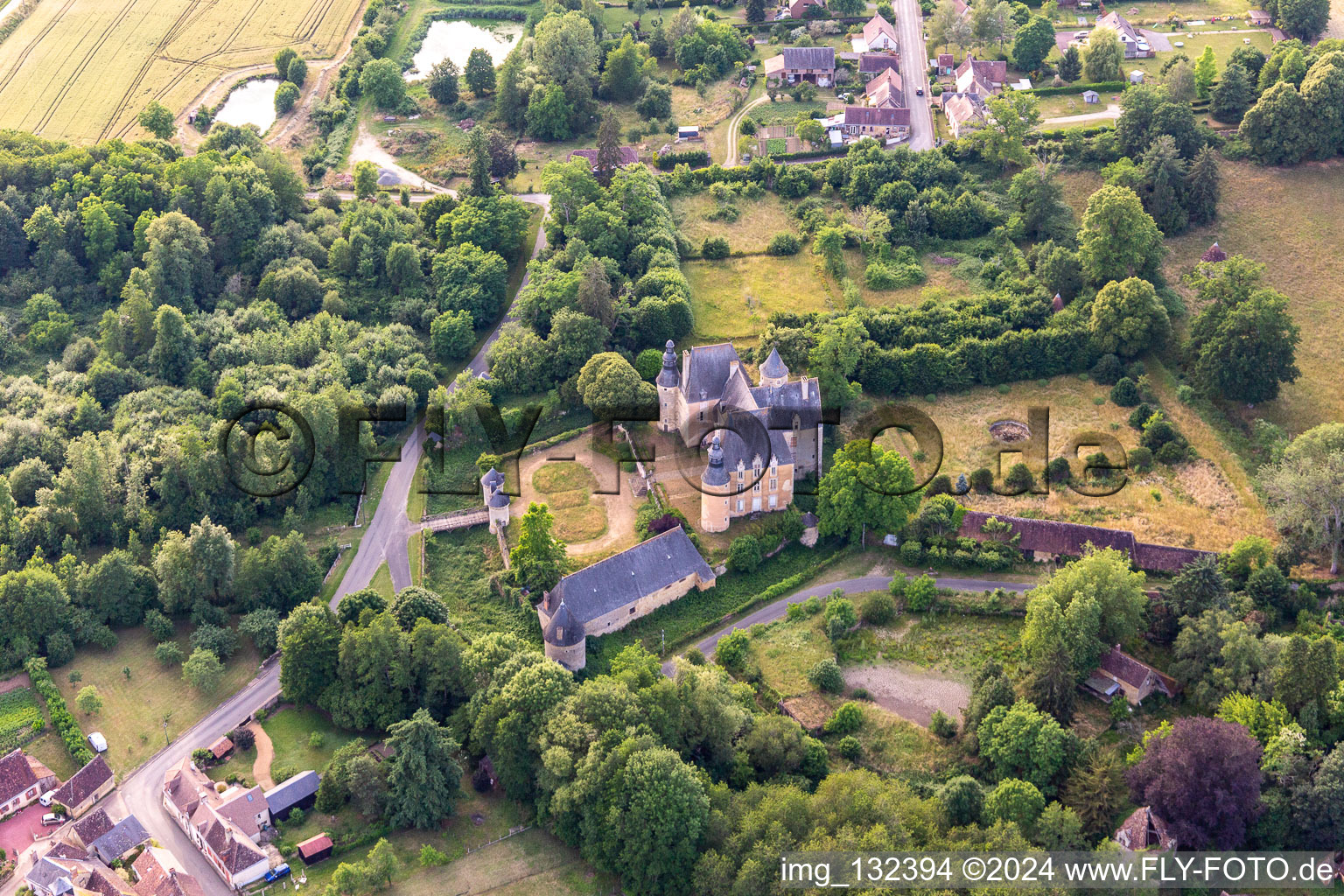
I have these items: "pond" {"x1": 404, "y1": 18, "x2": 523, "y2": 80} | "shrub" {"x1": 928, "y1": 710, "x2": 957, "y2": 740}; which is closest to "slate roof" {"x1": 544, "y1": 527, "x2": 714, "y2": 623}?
"shrub" {"x1": 928, "y1": 710, "x2": 957, "y2": 740}

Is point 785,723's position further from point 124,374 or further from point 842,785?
point 124,374

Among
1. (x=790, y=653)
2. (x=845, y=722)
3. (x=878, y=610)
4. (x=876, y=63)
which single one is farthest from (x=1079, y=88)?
(x=845, y=722)

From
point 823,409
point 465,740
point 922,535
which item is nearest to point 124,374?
point 465,740

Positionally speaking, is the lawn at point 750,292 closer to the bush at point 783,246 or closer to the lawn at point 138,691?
the bush at point 783,246

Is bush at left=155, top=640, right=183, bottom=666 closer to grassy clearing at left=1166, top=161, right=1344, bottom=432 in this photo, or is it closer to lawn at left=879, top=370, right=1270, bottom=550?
lawn at left=879, top=370, right=1270, bottom=550

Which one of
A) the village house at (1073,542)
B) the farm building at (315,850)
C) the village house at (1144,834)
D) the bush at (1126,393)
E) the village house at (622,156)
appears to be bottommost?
the farm building at (315,850)

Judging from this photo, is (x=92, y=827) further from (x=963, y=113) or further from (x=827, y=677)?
(x=963, y=113)

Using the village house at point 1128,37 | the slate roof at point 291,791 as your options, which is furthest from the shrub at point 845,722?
the village house at point 1128,37
